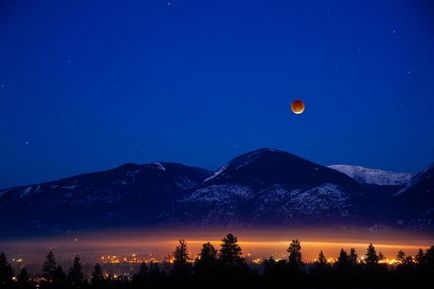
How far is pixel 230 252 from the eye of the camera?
94000 millimetres

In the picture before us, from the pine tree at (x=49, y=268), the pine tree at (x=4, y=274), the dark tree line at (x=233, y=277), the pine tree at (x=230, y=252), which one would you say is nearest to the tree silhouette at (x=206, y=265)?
the dark tree line at (x=233, y=277)

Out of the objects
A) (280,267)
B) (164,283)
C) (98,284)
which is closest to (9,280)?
(98,284)

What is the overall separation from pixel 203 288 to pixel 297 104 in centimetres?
3556

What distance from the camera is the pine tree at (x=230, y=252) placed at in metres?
93.4

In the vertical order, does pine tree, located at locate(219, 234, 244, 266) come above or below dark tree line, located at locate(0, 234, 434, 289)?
above

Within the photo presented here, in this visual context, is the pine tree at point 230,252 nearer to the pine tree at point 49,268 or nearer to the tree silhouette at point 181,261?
the tree silhouette at point 181,261

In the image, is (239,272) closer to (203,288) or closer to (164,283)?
(203,288)

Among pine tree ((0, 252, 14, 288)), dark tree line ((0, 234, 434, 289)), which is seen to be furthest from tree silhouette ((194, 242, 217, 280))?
pine tree ((0, 252, 14, 288))

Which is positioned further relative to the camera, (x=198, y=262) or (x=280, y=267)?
(x=198, y=262)

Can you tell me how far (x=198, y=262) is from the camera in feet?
370

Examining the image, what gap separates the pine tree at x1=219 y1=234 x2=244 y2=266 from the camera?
9344 centimetres

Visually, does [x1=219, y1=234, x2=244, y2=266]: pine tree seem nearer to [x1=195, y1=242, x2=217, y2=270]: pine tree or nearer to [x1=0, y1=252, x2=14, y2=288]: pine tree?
[x1=195, y1=242, x2=217, y2=270]: pine tree

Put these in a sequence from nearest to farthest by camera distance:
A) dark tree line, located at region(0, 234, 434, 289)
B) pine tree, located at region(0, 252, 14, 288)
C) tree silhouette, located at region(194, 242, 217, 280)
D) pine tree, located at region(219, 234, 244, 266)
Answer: dark tree line, located at region(0, 234, 434, 289)
pine tree, located at region(219, 234, 244, 266)
tree silhouette, located at region(194, 242, 217, 280)
pine tree, located at region(0, 252, 14, 288)

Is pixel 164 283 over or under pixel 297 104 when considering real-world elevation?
under
